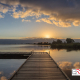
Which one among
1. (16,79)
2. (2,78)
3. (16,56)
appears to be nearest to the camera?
(16,79)

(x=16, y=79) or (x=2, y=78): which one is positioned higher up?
(x=16, y=79)

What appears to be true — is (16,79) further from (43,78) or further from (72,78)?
(72,78)

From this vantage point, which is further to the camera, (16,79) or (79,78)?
(79,78)

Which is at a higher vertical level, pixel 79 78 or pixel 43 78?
pixel 43 78

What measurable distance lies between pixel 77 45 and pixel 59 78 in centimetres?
4919

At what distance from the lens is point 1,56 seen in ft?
69.3

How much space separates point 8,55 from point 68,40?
7390 cm

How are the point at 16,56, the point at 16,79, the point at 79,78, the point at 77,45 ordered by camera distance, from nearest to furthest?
the point at 16,79
the point at 79,78
the point at 16,56
the point at 77,45

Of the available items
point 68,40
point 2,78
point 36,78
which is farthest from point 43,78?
point 68,40

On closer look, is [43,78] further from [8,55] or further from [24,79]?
[8,55]

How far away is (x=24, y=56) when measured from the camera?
2070cm

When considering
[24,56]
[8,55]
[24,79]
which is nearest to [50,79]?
[24,79]

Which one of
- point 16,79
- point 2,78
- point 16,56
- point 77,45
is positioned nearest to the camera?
point 16,79

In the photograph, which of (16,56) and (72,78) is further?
(16,56)
